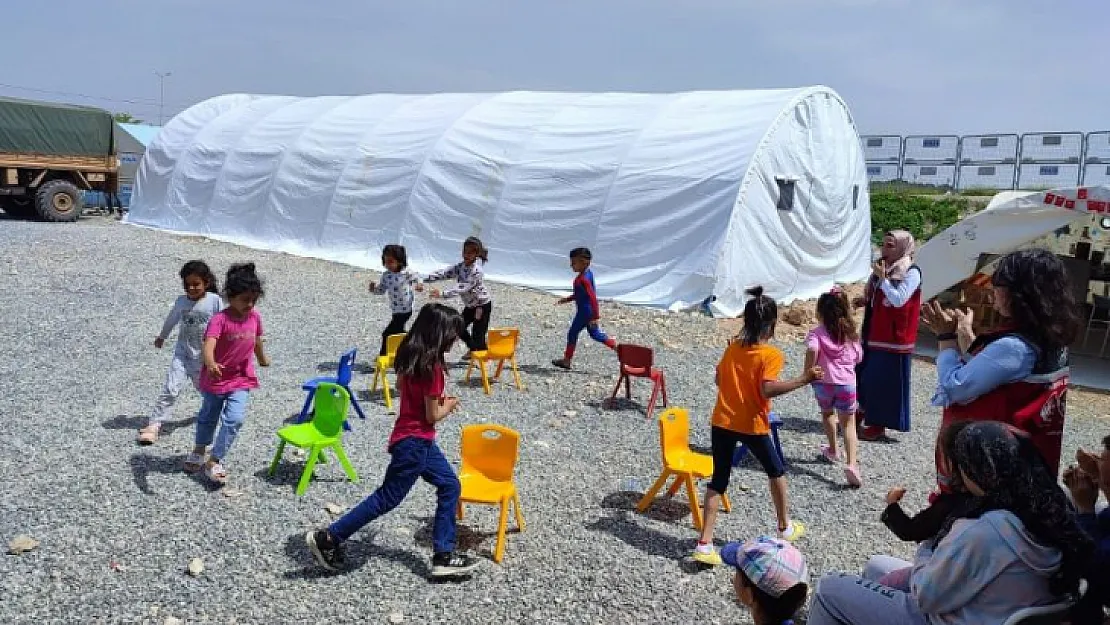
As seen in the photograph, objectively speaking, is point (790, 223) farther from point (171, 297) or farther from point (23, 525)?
point (23, 525)

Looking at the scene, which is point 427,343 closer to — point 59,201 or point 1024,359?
point 1024,359

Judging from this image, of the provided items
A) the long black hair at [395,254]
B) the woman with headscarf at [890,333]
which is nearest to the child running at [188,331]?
the long black hair at [395,254]

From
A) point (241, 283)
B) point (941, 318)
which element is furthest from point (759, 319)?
point (241, 283)

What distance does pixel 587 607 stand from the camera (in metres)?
4.26

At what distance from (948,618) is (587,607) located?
1932 millimetres

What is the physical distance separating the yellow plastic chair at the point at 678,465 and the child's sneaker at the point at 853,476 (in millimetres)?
1106

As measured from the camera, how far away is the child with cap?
293cm

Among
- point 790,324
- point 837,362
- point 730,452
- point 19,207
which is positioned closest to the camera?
point 730,452

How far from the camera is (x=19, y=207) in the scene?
70.1 ft

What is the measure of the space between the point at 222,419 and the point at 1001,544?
459 centimetres

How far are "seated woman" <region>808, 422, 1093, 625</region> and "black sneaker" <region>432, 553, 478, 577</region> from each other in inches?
92.7

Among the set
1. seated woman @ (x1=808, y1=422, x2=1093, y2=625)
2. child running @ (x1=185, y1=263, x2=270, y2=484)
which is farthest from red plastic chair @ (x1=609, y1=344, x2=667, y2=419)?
seated woman @ (x1=808, y1=422, x2=1093, y2=625)

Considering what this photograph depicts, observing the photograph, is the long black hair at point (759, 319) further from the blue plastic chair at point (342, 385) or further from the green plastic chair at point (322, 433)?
the blue plastic chair at point (342, 385)

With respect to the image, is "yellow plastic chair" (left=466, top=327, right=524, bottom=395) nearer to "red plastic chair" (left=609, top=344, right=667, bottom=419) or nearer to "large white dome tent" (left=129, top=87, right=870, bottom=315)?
"red plastic chair" (left=609, top=344, right=667, bottom=419)
